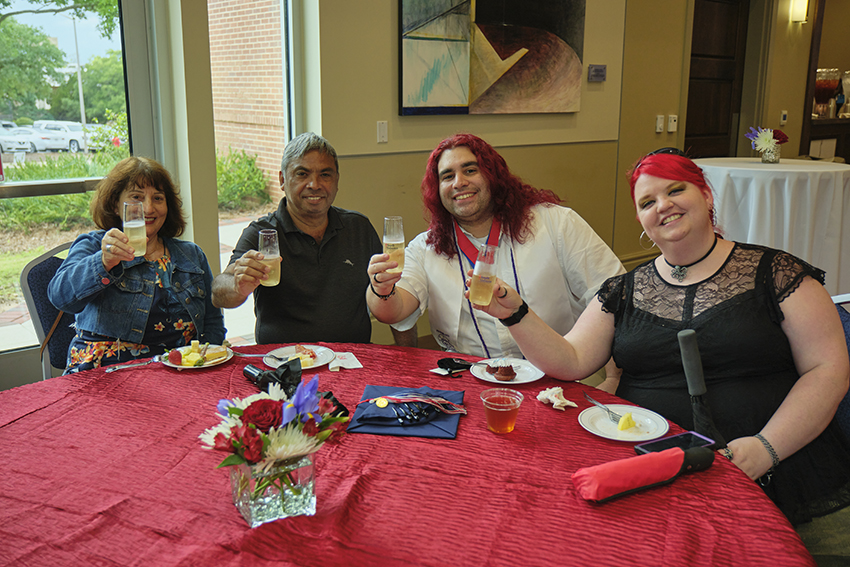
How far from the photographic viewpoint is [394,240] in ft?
5.82

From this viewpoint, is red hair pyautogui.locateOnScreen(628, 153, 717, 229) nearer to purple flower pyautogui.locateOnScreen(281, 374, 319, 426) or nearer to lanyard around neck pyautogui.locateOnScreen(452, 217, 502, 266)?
lanyard around neck pyautogui.locateOnScreen(452, 217, 502, 266)

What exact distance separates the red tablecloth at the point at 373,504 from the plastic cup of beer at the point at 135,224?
503 millimetres

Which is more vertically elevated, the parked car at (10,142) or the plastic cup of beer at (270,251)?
the parked car at (10,142)

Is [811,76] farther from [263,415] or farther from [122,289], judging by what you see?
[263,415]

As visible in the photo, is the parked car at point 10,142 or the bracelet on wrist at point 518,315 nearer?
the bracelet on wrist at point 518,315

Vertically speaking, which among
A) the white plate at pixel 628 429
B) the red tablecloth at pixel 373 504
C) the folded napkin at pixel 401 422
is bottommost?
the red tablecloth at pixel 373 504

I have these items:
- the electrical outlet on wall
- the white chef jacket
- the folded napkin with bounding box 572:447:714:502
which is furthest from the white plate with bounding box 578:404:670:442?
the electrical outlet on wall

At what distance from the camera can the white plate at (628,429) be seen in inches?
51.8

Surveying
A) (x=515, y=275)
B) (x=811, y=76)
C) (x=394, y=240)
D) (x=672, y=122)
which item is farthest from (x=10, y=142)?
(x=811, y=76)

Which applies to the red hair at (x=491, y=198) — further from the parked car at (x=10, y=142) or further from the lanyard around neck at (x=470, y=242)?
the parked car at (x=10, y=142)

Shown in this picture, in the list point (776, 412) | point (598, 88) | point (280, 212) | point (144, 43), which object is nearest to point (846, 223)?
point (598, 88)

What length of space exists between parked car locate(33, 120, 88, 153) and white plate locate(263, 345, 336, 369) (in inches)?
71.9

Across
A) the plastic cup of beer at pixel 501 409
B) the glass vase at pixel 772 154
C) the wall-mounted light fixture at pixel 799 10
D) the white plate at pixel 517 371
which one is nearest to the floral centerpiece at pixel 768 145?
the glass vase at pixel 772 154

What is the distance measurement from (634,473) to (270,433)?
0.61m
